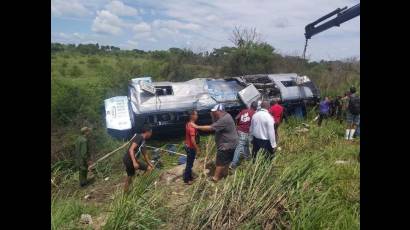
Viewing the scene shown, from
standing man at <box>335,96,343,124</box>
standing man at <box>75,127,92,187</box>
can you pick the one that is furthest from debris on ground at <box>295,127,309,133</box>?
standing man at <box>75,127,92,187</box>

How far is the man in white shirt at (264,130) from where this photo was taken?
726 centimetres

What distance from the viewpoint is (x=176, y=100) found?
12984 mm

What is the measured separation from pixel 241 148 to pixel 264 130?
0.88m

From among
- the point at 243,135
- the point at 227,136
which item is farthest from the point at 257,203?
the point at 243,135

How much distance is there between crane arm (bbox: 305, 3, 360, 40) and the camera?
43.4ft

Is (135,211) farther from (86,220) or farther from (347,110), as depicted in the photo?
(347,110)

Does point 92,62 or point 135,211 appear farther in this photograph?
point 92,62

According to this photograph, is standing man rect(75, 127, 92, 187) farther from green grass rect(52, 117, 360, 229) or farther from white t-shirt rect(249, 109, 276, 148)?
white t-shirt rect(249, 109, 276, 148)

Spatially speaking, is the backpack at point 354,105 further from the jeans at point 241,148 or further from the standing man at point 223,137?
the standing man at point 223,137

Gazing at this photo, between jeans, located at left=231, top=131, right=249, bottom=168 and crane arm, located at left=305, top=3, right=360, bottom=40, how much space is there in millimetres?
7280

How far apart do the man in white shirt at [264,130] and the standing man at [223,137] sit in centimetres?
42

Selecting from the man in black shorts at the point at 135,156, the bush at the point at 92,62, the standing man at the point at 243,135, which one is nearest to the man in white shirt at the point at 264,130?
the standing man at the point at 243,135

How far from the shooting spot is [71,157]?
10.7 m
